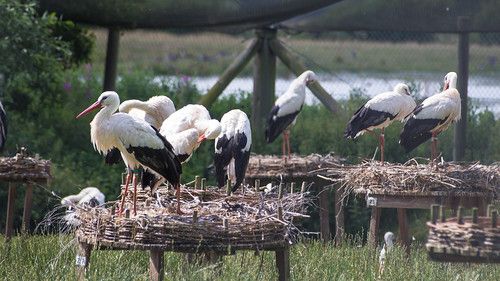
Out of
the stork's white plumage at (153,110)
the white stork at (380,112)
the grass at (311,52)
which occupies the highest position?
the grass at (311,52)

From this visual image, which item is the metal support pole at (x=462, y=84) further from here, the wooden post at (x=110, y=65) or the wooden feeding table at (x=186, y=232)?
the wooden feeding table at (x=186, y=232)

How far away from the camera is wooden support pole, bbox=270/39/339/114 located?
1206 centimetres

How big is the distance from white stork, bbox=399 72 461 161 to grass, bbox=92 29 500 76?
8.00ft

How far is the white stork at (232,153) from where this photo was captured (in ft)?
27.4

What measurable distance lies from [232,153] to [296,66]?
4.06m

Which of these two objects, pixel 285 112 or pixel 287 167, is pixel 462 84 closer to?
pixel 285 112

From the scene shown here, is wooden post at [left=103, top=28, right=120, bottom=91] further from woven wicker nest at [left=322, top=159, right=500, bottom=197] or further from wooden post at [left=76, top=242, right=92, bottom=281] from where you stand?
wooden post at [left=76, top=242, right=92, bottom=281]

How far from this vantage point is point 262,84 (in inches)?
495

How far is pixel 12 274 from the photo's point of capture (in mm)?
7359

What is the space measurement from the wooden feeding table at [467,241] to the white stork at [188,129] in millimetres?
2574

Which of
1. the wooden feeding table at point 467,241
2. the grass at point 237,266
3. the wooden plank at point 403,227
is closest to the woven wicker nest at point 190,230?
the grass at point 237,266

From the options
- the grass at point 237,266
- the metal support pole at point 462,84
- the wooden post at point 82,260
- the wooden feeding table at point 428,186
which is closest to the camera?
the wooden post at point 82,260

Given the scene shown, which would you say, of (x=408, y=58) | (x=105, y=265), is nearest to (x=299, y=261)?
(x=105, y=265)

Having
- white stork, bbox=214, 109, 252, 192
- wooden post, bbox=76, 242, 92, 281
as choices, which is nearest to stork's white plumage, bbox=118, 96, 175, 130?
white stork, bbox=214, 109, 252, 192
